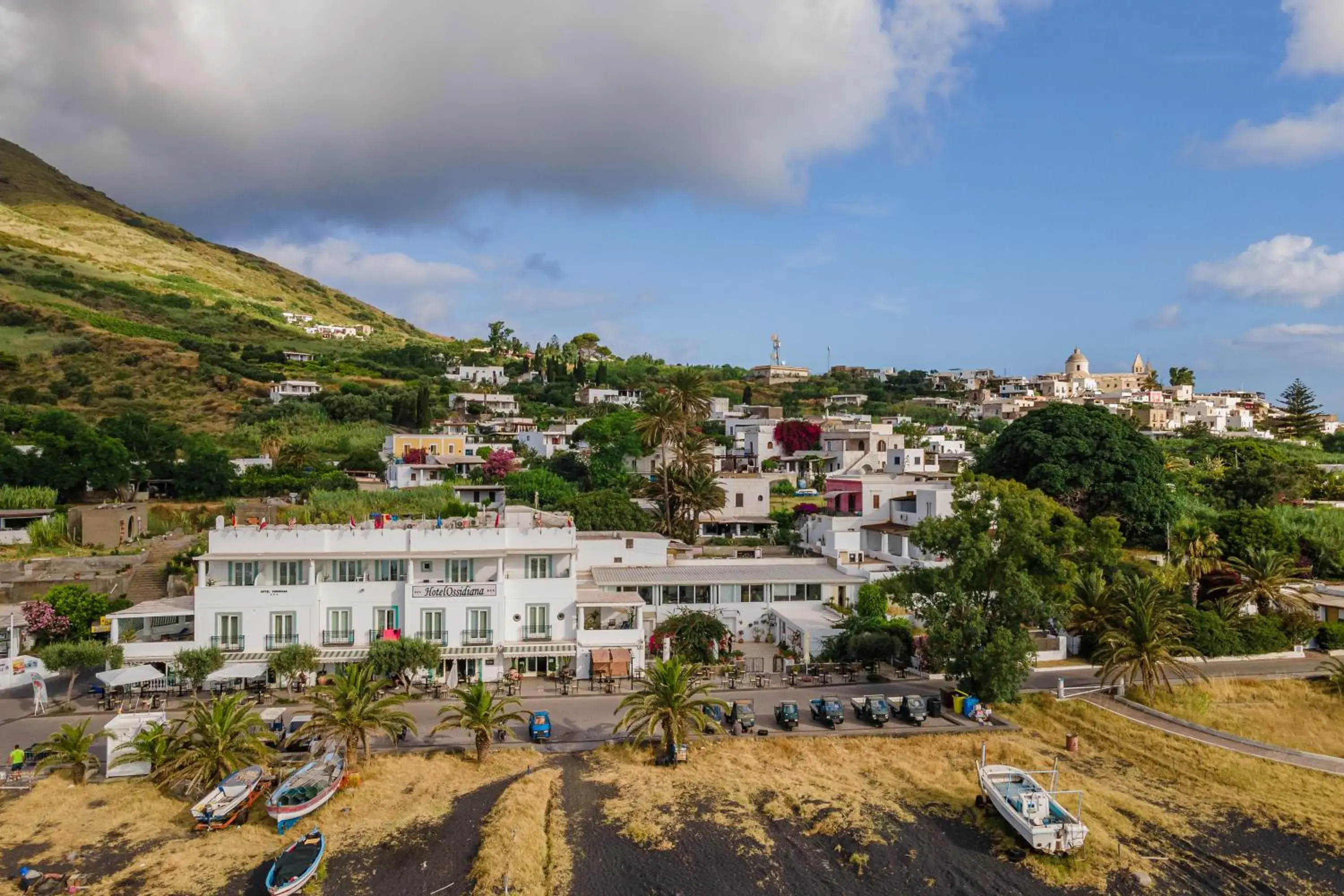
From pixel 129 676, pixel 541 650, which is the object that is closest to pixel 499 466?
pixel 541 650

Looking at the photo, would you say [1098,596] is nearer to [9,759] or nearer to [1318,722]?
[1318,722]

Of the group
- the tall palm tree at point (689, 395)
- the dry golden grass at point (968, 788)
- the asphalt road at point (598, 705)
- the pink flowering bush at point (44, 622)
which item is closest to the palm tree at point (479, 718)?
the asphalt road at point (598, 705)

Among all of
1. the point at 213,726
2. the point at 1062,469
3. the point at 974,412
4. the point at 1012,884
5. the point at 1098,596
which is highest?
the point at 974,412

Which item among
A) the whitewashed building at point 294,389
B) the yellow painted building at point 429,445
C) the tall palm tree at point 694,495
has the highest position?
the whitewashed building at point 294,389

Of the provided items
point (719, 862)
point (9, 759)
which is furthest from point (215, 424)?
point (719, 862)

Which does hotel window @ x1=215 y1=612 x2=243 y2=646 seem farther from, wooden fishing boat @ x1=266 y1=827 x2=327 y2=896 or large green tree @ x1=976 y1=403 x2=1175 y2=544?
large green tree @ x1=976 y1=403 x2=1175 y2=544

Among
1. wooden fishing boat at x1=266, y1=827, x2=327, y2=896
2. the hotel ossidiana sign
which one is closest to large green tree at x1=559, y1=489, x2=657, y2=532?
the hotel ossidiana sign

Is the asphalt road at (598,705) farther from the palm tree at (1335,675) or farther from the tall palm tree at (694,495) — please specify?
the tall palm tree at (694,495)
